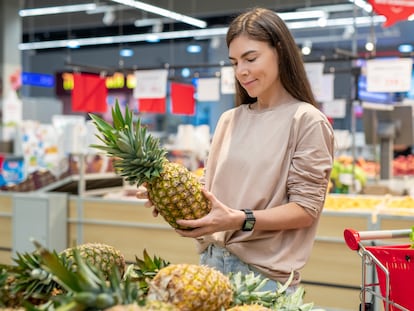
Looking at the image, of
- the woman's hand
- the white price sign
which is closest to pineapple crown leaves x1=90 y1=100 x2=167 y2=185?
the woman's hand

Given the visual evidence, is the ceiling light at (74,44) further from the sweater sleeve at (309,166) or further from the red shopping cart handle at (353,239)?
the red shopping cart handle at (353,239)

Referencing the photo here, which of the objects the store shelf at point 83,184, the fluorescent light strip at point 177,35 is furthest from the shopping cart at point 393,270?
the fluorescent light strip at point 177,35

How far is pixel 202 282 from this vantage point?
5.00ft

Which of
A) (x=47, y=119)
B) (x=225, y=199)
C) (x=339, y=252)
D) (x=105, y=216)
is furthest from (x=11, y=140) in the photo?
(x=225, y=199)

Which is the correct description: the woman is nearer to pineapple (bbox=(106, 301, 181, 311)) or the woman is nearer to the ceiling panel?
pineapple (bbox=(106, 301, 181, 311))

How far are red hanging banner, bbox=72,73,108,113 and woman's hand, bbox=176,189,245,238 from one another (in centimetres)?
735

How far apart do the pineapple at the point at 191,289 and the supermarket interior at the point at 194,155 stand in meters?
0.23

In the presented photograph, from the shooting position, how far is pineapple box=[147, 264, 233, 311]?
150 cm

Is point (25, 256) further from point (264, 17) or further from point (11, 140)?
point (11, 140)

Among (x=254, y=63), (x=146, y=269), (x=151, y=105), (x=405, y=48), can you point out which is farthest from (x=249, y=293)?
(x=405, y=48)

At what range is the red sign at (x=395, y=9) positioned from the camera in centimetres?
609

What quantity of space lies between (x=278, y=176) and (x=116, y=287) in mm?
1018

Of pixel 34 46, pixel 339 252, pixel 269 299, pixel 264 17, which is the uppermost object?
pixel 34 46

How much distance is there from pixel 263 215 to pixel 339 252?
10.6 feet
